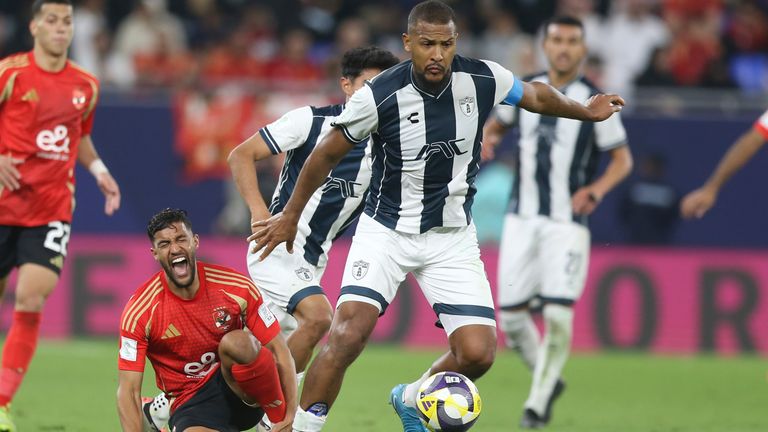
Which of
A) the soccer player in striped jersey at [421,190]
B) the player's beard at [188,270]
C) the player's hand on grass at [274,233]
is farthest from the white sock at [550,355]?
the player's beard at [188,270]

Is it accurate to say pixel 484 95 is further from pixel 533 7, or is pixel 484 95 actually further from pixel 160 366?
pixel 533 7

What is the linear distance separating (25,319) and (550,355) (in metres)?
3.55

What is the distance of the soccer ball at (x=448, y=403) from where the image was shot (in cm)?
643

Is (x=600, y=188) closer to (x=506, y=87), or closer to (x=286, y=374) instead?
(x=506, y=87)

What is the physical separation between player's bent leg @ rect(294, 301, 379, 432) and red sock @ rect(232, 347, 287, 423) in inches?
7.8

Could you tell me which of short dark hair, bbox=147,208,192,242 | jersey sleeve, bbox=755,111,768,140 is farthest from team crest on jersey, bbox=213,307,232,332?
jersey sleeve, bbox=755,111,768,140

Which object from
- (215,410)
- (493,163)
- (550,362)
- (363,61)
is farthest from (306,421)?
(493,163)

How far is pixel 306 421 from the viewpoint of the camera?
646 centimetres

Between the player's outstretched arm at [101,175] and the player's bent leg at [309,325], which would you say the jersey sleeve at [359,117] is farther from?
the player's outstretched arm at [101,175]

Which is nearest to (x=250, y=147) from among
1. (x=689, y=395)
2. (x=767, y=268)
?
(x=689, y=395)

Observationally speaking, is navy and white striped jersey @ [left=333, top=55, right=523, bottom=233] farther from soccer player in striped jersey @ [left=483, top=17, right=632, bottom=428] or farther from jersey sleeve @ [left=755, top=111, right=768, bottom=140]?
soccer player in striped jersey @ [left=483, top=17, right=632, bottom=428]

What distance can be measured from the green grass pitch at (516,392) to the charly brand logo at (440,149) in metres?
Answer: 2.23

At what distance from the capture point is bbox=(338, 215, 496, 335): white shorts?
670 cm

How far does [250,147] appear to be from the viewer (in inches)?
280
